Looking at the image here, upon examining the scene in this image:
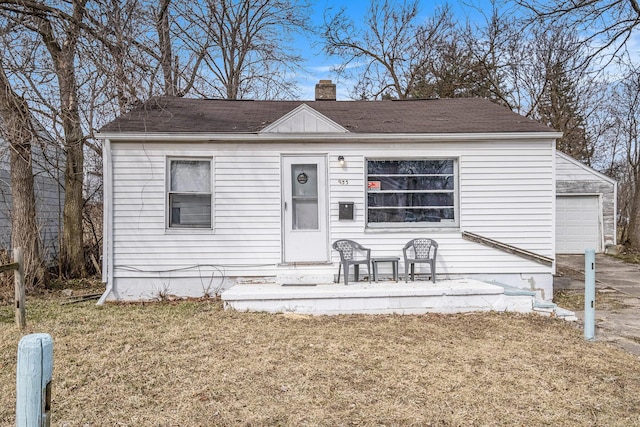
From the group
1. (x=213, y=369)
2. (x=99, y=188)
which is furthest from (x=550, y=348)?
(x=99, y=188)

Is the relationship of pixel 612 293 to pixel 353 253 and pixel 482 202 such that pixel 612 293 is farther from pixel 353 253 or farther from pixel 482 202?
pixel 353 253

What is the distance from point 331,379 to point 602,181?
1491cm

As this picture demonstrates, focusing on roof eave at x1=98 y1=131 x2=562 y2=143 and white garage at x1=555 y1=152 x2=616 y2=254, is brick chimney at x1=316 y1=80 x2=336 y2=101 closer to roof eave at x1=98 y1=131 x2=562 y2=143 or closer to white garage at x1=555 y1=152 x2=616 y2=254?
roof eave at x1=98 y1=131 x2=562 y2=143

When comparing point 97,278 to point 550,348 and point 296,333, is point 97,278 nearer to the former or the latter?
point 296,333

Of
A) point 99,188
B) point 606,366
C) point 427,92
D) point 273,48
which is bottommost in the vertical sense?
point 606,366

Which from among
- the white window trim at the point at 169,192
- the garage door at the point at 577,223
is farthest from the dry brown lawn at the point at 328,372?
the garage door at the point at 577,223

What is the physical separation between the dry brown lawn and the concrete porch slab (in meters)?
0.27

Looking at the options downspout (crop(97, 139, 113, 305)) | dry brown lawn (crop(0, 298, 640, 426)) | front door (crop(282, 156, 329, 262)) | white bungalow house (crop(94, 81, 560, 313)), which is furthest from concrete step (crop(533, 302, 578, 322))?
downspout (crop(97, 139, 113, 305))

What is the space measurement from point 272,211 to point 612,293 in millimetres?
6729

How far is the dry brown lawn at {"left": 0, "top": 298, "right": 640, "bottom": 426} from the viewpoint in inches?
131

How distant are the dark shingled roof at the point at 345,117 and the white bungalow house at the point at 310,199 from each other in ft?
0.24

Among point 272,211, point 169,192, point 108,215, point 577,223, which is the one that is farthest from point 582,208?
point 108,215

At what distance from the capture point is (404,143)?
7.99 m

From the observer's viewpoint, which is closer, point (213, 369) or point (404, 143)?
point (213, 369)
